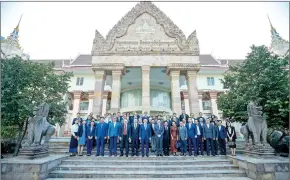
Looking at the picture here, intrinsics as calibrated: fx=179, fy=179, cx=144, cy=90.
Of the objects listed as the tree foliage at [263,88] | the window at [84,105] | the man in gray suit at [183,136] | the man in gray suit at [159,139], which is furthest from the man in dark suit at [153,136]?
the window at [84,105]

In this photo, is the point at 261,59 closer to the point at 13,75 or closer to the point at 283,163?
the point at 283,163

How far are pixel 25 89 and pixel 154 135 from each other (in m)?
9.60

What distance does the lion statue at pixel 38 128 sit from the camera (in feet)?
23.4

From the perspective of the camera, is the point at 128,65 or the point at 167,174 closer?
the point at 167,174

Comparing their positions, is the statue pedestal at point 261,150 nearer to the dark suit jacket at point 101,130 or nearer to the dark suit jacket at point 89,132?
the dark suit jacket at point 101,130

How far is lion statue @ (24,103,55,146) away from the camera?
714cm

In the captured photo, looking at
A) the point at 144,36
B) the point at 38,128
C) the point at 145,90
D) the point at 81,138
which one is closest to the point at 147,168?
the point at 81,138

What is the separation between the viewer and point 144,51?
49.9 ft

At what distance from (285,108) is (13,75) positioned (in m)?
16.7

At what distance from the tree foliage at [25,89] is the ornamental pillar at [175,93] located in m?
8.55

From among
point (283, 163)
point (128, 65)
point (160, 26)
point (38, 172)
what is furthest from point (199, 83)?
point (38, 172)

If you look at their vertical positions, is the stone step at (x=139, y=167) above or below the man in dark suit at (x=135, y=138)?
below

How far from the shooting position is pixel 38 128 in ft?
24.0

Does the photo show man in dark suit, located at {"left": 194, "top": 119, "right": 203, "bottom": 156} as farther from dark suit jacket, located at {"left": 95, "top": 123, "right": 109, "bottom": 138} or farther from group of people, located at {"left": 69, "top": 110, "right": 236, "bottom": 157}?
dark suit jacket, located at {"left": 95, "top": 123, "right": 109, "bottom": 138}
